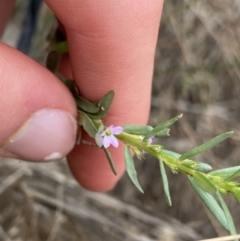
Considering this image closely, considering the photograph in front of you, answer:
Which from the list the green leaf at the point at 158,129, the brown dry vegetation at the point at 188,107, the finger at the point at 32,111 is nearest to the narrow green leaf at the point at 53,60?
the finger at the point at 32,111

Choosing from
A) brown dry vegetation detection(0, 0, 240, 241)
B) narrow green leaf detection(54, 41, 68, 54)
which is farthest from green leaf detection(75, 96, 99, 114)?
brown dry vegetation detection(0, 0, 240, 241)

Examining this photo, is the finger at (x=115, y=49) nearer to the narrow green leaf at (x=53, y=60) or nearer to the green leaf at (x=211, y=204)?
the narrow green leaf at (x=53, y=60)

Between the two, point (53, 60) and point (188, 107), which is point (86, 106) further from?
point (188, 107)

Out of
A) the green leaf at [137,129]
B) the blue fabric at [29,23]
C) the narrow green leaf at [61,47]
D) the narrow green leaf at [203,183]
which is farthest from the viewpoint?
the blue fabric at [29,23]

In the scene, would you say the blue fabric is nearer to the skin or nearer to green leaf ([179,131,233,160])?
the skin

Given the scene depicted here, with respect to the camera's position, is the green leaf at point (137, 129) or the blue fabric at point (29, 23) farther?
the blue fabric at point (29, 23)

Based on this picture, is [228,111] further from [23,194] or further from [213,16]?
[23,194]

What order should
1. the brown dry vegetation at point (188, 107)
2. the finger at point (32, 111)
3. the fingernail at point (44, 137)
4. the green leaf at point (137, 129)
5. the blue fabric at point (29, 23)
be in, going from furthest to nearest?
the brown dry vegetation at point (188, 107)
the blue fabric at point (29, 23)
the fingernail at point (44, 137)
the finger at point (32, 111)
the green leaf at point (137, 129)
